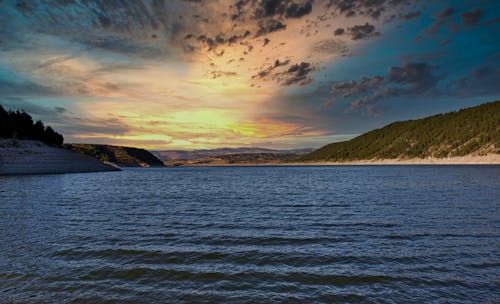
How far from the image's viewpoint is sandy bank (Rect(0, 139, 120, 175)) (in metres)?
104

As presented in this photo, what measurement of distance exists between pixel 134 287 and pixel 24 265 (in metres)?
6.07

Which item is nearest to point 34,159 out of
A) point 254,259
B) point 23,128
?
point 23,128

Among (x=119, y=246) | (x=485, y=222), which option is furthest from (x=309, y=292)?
(x=485, y=222)

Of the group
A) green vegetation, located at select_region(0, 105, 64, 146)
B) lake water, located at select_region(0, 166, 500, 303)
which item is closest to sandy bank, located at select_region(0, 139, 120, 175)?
green vegetation, located at select_region(0, 105, 64, 146)

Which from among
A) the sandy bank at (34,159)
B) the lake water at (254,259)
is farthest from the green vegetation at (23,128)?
the lake water at (254,259)

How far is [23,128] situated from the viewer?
137 meters

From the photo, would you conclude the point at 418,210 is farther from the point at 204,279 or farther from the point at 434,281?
the point at 204,279

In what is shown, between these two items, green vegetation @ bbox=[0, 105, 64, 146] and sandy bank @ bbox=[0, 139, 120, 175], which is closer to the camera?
sandy bank @ bbox=[0, 139, 120, 175]

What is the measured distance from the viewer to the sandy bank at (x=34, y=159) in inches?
4109

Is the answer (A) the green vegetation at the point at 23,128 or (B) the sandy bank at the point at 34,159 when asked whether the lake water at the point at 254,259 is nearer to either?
(B) the sandy bank at the point at 34,159

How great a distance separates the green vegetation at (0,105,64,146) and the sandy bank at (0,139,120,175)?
6.56 meters

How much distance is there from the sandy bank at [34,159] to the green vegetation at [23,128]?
656 centimetres

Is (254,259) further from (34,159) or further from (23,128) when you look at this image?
(23,128)

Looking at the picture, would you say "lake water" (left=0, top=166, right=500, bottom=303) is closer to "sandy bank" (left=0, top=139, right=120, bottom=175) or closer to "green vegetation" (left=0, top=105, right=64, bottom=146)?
"sandy bank" (left=0, top=139, right=120, bottom=175)
